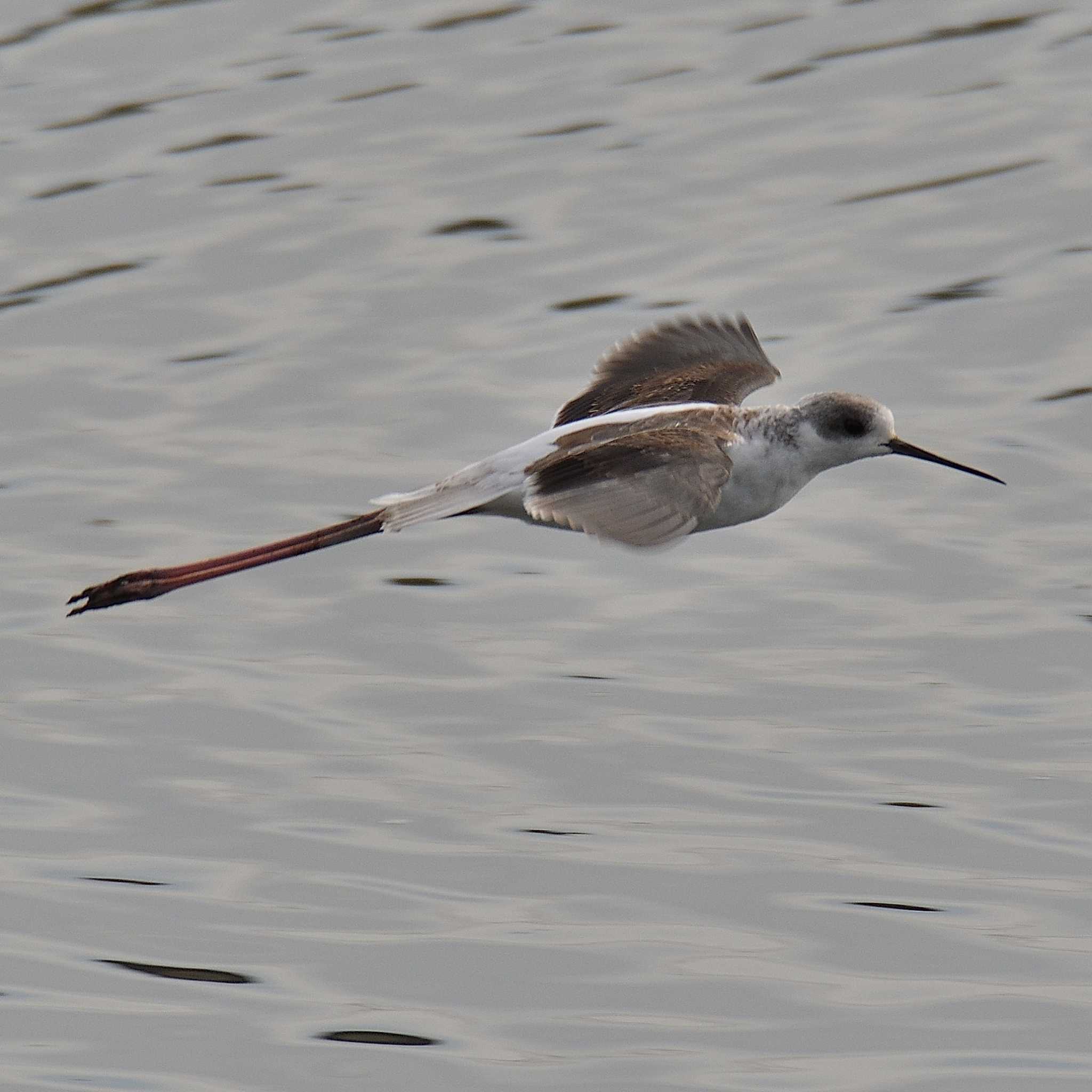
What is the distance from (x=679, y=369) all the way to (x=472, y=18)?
6914 millimetres

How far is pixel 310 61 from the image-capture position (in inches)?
609

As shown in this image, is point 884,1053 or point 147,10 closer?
point 884,1053

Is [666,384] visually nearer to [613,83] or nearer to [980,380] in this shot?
[980,380]

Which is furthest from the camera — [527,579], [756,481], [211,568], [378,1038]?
[527,579]

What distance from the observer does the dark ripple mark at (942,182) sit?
13.3 meters

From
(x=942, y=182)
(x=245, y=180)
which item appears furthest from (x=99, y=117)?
(x=942, y=182)

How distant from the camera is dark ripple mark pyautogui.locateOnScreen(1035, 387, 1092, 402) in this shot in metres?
11.0

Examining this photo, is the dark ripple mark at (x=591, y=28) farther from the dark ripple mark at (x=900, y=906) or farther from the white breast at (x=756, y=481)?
the dark ripple mark at (x=900, y=906)

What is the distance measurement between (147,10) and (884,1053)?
1198 cm

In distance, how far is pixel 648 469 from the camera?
26.1 feet

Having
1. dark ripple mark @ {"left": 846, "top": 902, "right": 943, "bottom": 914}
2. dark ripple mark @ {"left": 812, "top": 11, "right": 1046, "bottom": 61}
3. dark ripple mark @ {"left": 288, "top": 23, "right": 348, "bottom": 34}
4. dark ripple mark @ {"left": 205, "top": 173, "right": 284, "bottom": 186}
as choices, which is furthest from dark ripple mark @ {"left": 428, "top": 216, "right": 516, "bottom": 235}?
dark ripple mark @ {"left": 846, "top": 902, "right": 943, "bottom": 914}

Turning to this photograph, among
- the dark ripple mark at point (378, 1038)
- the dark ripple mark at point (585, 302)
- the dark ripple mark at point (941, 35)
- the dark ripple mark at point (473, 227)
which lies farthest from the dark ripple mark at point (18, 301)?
the dark ripple mark at point (378, 1038)

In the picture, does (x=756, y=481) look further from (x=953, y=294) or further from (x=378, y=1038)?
(x=953, y=294)

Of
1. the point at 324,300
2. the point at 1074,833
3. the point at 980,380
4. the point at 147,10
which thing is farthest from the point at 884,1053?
the point at 147,10
